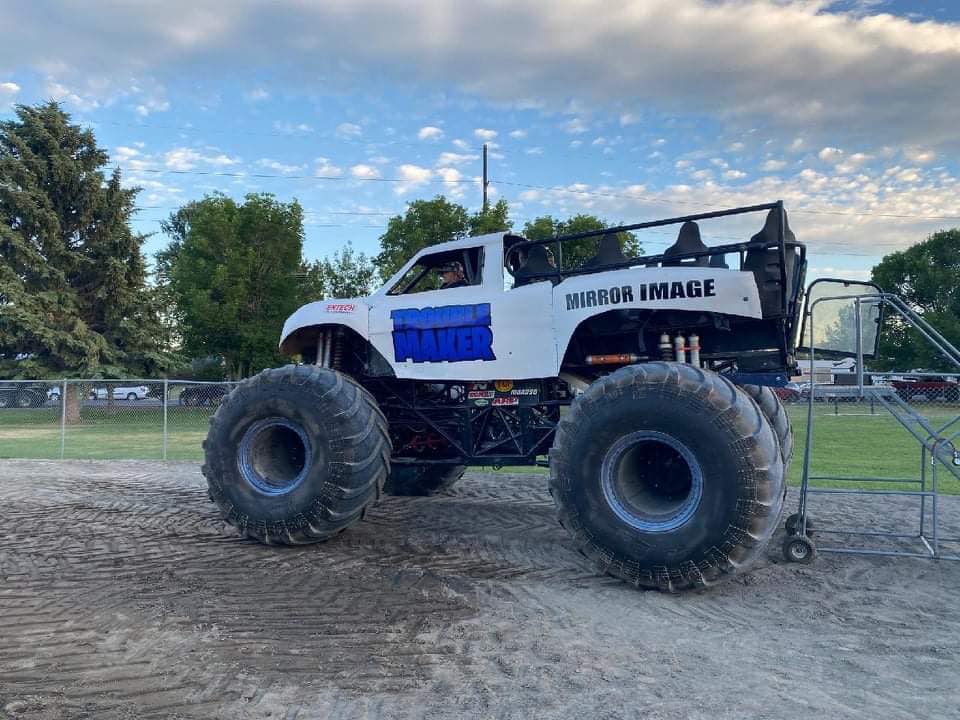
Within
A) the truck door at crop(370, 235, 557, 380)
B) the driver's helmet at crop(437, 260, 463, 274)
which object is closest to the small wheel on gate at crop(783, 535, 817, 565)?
the truck door at crop(370, 235, 557, 380)

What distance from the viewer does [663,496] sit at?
5.71m

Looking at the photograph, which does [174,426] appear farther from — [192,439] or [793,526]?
[793,526]

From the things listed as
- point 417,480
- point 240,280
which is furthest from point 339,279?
point 417,480

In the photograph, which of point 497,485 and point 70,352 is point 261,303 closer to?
point 70,352

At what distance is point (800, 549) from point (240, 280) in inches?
1152

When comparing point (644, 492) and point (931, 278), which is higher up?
point (931, 278)

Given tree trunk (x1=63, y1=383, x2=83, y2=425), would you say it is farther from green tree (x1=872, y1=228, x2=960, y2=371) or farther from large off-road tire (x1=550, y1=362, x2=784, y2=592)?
green tree (x1=872, y1=228, x2=960, y2=371)

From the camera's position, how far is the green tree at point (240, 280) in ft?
103

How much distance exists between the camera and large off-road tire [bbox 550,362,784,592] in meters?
4.86

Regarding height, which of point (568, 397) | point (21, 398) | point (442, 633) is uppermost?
point (568, 397)

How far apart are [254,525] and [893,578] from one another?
17.6ft

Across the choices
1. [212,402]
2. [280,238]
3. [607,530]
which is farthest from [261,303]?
[607,530]

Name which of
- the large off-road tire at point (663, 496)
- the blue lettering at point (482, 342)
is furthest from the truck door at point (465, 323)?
the large off-road tire at point (663, 496)

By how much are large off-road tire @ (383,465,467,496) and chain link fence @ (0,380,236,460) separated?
7750 mm
